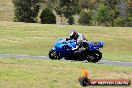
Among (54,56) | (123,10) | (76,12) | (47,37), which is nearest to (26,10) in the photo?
(76,12)

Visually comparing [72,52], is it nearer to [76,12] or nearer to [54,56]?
[54,56]

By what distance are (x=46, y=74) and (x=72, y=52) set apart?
7.75 m

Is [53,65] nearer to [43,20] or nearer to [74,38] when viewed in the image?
[74,38]

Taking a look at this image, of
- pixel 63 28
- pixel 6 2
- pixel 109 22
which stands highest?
pixel 63 28

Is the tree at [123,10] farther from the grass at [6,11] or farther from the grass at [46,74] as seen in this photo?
the grass at [46,74]

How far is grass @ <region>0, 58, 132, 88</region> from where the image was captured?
15.3m

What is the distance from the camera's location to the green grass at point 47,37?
40.9 m

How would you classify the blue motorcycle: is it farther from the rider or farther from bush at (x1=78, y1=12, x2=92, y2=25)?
bush at (x1=78, y1=12, x2=92, y2=25)

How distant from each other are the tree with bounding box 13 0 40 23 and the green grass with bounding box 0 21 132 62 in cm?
1555

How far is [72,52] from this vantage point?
24.5 meters

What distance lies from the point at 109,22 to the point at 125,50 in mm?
38868

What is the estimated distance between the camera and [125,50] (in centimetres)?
4044

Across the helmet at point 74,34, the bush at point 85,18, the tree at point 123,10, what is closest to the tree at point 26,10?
the bush at point 85,18

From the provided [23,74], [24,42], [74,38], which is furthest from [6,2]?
[23,74]
